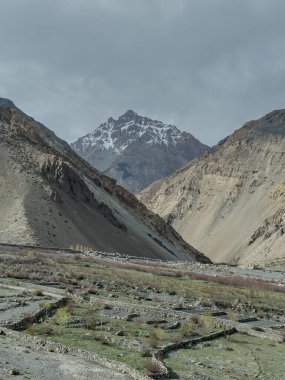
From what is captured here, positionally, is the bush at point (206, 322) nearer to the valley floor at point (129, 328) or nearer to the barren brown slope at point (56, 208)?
the valley floor at point (129, 328)

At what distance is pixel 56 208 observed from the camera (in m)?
86.8

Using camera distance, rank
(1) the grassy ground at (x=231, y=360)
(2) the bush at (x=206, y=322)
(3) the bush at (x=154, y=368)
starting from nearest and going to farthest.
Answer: (3) the bush at (x=154, y=368) → (1) the grassy ground at (x=231, y=360) → (2) the bush at (x=206, y=322)

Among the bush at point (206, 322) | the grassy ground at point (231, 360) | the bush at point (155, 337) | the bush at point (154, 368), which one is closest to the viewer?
the bush at point (154, 368)

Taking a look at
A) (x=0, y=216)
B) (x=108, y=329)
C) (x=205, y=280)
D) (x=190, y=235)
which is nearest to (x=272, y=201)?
(x=190, y=235)

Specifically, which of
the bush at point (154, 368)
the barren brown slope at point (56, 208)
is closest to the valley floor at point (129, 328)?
the bush at point (154, 368)

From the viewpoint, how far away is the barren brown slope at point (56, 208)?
79.7 metres

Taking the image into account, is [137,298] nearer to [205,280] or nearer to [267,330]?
[267,330]

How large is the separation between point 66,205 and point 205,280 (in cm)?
4151

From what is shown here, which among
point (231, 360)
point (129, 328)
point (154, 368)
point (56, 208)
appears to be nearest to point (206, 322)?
point (129, 328)

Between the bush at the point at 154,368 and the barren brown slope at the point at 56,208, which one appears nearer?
the bush at the point at 154,368

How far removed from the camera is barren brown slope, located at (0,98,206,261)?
261ft

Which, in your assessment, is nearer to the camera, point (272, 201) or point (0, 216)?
point (0, 216)

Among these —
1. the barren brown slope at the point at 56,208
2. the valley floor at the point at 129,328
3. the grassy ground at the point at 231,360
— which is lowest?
the grassy ground at the point at 231,360

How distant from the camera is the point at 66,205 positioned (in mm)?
92125
